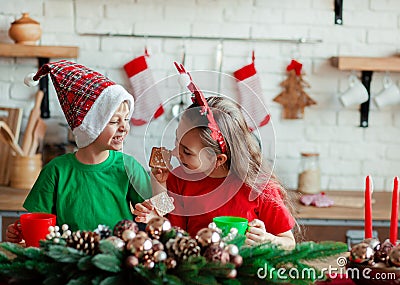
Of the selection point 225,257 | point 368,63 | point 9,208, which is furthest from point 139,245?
point 368,63

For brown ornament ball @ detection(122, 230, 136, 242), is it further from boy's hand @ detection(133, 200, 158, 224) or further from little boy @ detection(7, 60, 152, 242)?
little boy @ detection(7, 60, 152, 242)

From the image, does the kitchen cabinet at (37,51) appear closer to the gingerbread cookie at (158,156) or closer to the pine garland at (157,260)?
the gingerbread cookie at (158,156)

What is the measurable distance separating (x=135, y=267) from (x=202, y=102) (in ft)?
1.78

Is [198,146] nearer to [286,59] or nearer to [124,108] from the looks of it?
[124,108]

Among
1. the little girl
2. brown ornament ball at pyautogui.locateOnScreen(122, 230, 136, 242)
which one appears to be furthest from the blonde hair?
brown ornament ball at pyautogui.locateOnScreen(122, 230, 136, 242)

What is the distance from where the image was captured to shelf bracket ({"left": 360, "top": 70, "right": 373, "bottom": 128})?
343cm

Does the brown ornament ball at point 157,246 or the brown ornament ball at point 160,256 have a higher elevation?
the brown ornament ball at point 157,246

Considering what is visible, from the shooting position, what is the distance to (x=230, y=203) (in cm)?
185

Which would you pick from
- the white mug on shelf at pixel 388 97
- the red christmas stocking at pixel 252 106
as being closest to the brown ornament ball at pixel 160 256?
the red christmas stocking at pixel 252 106

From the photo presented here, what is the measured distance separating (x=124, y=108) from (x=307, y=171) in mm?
1574

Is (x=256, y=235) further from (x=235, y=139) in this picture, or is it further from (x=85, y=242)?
(x=85, y=242)

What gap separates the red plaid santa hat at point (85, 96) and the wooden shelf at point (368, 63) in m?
1.57

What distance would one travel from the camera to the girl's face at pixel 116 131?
1.93 meters

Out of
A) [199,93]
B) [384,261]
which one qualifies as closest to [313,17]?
[199,93]
